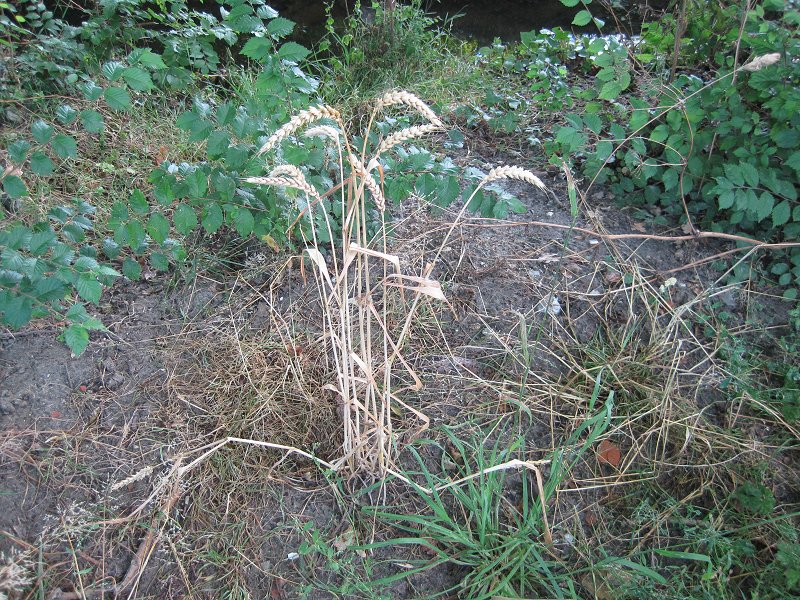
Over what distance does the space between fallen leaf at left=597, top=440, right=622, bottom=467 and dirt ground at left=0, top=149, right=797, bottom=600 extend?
13 centimetres

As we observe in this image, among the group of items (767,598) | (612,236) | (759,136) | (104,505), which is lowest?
(104,505)

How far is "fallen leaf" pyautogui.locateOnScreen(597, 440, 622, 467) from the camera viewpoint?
5.95ft

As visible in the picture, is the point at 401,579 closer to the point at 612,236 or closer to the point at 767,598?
the point at 767,598

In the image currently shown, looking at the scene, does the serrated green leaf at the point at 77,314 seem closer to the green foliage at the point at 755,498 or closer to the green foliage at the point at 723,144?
the green foliage at the point at 723,144

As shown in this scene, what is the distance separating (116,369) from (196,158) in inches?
49.3

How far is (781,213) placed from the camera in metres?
2.15

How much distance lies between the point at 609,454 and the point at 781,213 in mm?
1119

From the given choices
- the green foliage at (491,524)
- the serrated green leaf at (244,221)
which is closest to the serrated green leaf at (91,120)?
the serrated green leaf at (244,221)

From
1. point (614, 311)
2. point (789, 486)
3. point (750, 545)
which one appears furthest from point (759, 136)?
point (750, 545)

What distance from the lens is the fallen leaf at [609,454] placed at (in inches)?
71.4

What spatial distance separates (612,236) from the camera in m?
2.33

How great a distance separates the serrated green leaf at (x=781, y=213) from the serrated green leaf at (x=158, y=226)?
211 cm

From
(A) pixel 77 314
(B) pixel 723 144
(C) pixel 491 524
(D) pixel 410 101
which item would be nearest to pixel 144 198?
(A) pixel 77 314

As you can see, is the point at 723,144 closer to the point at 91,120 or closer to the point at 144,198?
the point at 144,198
